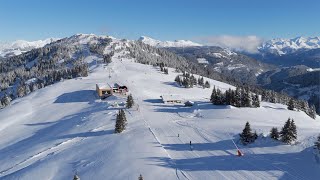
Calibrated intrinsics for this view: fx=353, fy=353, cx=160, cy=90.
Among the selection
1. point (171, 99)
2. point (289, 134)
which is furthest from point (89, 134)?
point (171, 99)

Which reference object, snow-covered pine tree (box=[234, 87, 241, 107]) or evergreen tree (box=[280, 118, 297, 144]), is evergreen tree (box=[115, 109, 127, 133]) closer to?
evergreen tree (box=[280, 118, 297, 144])

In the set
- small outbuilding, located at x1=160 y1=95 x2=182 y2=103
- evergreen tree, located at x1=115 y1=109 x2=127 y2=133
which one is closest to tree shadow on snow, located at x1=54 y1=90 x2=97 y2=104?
small outbuilding, located at x1=160 y1=95 x2=182 y2=103

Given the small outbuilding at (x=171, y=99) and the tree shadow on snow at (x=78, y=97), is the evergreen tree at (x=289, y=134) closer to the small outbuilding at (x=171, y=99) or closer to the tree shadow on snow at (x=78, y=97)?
the small outbuilding at (x=171, y=99)

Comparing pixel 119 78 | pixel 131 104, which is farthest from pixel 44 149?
pixel 119 78

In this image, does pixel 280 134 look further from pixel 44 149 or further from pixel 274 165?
pixel 44 149

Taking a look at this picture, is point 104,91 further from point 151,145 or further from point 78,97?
point 151,145
